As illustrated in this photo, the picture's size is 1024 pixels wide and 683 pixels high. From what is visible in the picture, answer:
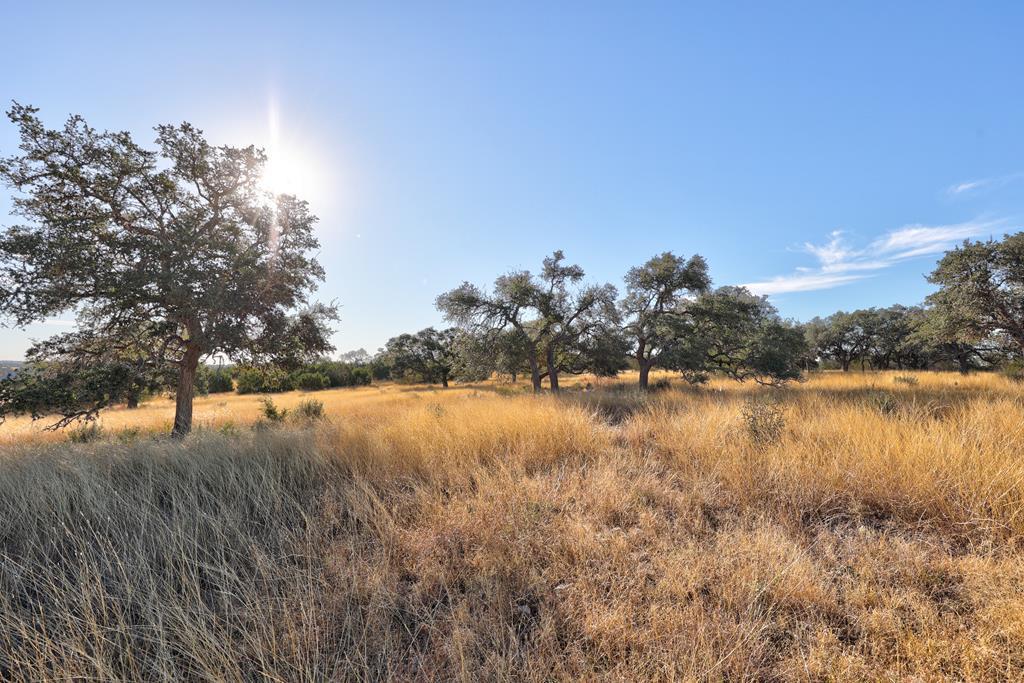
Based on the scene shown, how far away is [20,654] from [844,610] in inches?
189

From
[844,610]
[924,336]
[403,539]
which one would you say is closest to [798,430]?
[844,610]

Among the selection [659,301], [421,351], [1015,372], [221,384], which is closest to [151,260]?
[659,301]

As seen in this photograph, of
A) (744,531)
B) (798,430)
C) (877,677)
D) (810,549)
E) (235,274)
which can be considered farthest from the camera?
(235,274)

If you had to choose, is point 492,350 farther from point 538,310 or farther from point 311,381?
point 311,381

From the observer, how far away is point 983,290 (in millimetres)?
13867

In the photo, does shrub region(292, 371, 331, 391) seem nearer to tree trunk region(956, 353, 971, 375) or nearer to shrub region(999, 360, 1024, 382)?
shrub region(999, 360, 1024, 382)

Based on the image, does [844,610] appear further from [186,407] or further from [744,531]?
[186,407]

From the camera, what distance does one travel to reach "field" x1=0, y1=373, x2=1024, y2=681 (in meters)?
1.83

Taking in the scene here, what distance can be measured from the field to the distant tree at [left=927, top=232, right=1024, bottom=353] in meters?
15.3

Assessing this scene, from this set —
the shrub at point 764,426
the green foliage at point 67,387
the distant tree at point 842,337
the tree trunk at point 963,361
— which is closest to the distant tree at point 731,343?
the shrub at point 764,426

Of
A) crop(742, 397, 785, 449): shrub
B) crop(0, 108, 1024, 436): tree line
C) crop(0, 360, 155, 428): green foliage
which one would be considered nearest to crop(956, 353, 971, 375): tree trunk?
crop(0, 108, 1024, 436): tree line

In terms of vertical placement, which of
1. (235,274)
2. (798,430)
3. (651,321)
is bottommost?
(798,430)

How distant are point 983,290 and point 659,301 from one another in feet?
39.8

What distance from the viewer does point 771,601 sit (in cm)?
214
